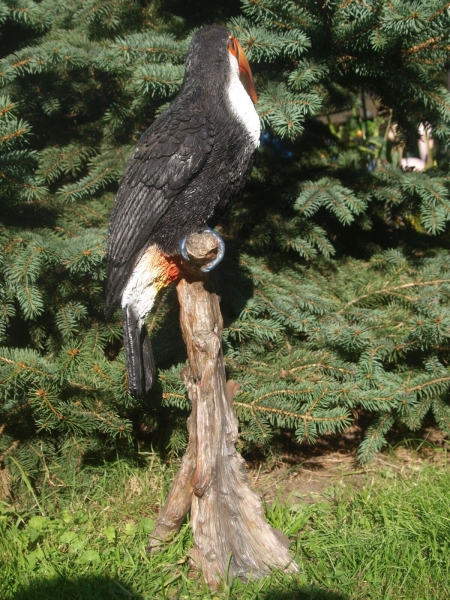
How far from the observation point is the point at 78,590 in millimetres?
2299

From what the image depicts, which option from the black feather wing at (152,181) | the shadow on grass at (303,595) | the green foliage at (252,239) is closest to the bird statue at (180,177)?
the black feather wing at (152,181)

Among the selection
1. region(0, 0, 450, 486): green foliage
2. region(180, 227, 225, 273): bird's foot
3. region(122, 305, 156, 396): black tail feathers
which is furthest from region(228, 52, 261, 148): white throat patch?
region(122, 305, 156, 396): black tail feathers

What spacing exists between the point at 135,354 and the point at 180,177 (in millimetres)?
725

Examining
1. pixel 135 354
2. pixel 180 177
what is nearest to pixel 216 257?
pixel 180 177

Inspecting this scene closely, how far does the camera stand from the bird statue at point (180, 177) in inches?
93.3

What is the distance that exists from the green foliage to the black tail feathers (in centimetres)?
27

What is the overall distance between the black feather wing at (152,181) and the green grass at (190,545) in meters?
1.02

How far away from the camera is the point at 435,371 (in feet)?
9.93

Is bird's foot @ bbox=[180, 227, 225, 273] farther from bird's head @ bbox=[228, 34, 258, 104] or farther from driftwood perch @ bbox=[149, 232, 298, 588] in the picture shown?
bird's head @ bbox=[228, 34, 258, 104]

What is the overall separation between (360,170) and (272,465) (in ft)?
6.04

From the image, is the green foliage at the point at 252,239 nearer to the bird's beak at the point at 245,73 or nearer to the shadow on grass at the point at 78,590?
the bird's beak at the point at 245,73

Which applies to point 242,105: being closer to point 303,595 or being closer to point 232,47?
point 232,47

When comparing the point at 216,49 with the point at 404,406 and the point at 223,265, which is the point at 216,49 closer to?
the point at 223,265

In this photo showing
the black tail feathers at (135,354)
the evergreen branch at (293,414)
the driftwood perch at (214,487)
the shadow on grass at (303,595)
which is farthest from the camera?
the evergreen branch at (293,414)
